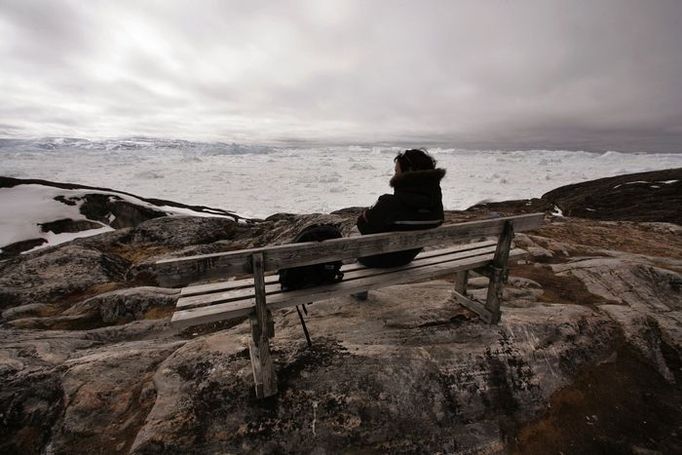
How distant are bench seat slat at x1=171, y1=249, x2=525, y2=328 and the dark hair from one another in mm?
1404

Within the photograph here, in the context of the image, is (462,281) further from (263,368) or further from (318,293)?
(263,368)

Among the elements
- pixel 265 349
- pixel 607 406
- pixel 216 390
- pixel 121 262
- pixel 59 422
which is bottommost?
pixel 121 262

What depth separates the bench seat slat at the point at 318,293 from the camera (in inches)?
122

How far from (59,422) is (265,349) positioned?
7.86 ft

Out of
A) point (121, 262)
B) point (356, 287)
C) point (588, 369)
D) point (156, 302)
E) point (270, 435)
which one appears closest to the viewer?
point (270, 435)

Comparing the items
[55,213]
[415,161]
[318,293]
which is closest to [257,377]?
[318,293]

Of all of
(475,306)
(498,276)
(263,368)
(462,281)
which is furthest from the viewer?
(462,281)

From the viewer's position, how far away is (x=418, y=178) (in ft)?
12.4

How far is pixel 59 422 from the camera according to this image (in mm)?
3355

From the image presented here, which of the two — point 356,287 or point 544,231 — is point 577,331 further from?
point 544,231

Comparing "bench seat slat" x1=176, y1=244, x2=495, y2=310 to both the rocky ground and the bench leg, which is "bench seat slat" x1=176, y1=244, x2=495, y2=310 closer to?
the bench leg

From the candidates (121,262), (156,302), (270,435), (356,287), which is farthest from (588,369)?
(121,262)

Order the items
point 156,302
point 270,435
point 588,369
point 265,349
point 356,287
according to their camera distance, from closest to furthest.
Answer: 1. point 270,435
2. point 265,349
3. point 356,287
4. point 588,369
5. point 156,302

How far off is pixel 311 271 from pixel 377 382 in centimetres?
151
